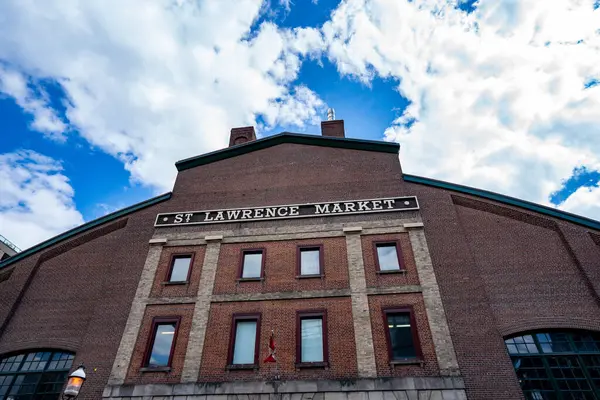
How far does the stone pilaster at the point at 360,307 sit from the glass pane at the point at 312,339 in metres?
1.51

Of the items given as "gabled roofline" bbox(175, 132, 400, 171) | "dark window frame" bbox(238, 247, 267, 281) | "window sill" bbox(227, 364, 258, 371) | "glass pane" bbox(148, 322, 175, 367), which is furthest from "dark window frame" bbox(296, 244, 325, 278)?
"gabled roofline" bbox(175, 132, 400, 171)

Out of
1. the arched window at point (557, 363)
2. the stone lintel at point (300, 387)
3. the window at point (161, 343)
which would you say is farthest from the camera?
the window at point (161, 343)

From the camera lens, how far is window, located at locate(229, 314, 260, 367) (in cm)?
1567

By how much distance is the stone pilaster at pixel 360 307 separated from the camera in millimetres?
14820

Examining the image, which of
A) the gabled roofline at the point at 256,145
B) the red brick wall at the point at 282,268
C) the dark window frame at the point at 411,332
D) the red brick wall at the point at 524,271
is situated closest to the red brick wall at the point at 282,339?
the red brick wall at the point at 282,268

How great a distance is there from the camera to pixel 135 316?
17422 millimetres

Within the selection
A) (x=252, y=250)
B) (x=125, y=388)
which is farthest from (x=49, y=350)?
(x=252, y=250)

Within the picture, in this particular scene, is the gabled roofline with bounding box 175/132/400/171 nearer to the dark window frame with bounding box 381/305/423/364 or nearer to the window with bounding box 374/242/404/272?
the window with bounding box 374/242/404/272

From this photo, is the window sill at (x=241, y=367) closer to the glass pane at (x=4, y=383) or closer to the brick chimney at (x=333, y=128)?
the glass pane at (x=4, y=383)

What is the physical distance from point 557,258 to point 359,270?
9.13m

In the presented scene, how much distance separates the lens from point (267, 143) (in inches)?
974

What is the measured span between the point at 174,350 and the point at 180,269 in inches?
168

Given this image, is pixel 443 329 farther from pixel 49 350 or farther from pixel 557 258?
pixel 49 350

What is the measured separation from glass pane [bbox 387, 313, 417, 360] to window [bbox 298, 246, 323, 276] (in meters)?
3.91
